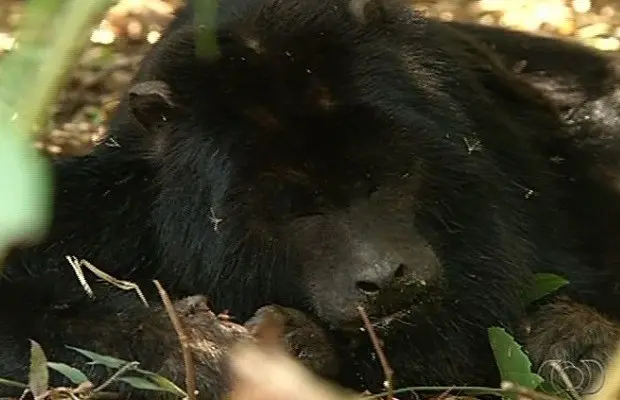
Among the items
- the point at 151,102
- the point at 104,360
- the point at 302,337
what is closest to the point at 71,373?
the point at 104,360

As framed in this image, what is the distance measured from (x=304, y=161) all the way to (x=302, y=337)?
1.09 ft

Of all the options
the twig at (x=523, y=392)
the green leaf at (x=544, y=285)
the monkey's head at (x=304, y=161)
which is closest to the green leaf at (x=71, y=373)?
the monkey's head at (x=304, y=161)

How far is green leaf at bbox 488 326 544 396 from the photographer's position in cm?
207

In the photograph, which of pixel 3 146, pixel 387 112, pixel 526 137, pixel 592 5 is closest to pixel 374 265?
pixel 387 112

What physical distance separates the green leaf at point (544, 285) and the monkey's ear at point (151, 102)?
3.02 ft

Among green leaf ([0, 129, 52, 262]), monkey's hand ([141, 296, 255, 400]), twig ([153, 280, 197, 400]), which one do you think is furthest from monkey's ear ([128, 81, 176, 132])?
green leaf ([0, 129, 52, 262])

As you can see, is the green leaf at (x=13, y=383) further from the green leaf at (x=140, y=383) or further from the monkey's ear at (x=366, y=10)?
the monkey's ear at (x=366, y=10)

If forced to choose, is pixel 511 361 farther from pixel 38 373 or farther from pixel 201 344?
pixel 38 373

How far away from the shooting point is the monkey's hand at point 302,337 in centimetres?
203

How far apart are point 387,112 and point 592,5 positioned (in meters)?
2.74

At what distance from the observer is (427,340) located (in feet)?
7.36

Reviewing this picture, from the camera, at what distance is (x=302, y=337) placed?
2.06 metres

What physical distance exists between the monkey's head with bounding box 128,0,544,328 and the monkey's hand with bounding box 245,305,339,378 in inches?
1.6

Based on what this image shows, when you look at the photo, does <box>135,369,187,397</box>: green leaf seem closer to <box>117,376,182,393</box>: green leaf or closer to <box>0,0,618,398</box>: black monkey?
<box>117,376,182,393</box>: green leaf
